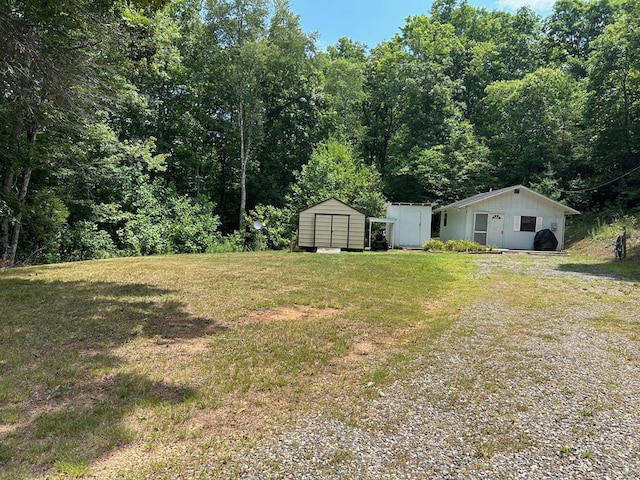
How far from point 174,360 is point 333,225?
14.4 meters

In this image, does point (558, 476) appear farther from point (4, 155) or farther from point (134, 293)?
point (4, 155)

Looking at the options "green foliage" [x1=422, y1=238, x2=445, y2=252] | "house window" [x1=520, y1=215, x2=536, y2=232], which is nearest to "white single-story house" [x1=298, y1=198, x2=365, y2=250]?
"green foliage" [x1=422, y1=238, x2=445, y2=252]

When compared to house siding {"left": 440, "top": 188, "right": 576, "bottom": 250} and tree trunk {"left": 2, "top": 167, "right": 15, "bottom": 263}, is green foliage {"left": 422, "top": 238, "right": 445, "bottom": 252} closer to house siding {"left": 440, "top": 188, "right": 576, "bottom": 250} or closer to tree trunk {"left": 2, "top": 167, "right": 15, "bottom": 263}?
house siding {"left": 440, "top": 188, "right": 576, "bottom": 250}

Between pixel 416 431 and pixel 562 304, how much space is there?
5.69 m

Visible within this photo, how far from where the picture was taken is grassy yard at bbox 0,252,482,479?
101 inches

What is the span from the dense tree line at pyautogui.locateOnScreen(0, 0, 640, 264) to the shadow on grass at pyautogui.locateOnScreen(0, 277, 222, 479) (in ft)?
13.0

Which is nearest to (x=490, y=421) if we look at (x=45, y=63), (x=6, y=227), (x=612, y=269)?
(x=45, y=63)

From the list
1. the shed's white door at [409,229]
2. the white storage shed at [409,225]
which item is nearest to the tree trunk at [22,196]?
the white storage shed at [409,225]

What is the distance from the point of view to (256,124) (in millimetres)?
25234

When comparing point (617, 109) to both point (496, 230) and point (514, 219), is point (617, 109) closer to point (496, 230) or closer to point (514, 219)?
point (514, 219)

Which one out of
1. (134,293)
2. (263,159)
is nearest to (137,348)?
(134,293)

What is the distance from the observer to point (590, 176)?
80.2 feet

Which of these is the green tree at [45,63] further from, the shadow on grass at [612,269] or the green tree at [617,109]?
the green tree at [617,109]

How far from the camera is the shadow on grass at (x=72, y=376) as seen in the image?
8.09 feet
